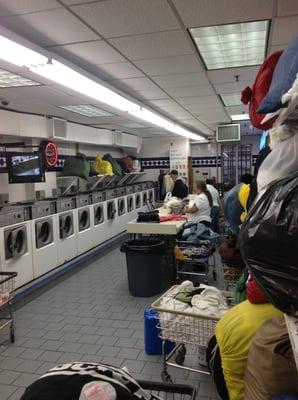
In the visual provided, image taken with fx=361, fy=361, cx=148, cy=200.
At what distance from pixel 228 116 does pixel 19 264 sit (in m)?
5.76

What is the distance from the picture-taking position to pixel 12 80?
4230 mm

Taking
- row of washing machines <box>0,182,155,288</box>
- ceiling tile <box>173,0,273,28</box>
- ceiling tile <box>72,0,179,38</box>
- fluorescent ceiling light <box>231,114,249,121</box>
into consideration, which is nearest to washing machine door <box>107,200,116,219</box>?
row of washing machines <box>0,182,155,288</box>

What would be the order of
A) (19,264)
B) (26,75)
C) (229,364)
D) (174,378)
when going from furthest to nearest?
1. (19,264)
2. (26,75)
3. (174,378)
4. (229,364)

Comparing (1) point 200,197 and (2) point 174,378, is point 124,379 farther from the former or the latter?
(1) point 200,197

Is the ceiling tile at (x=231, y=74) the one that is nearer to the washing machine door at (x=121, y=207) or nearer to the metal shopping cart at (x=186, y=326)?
the metal shopping cart at (x=186, y=326)

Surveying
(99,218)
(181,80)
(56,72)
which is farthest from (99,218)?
(56,72)

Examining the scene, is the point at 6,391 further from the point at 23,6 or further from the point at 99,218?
the point at 99,218

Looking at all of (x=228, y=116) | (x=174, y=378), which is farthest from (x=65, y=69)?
(x=228, y=116)

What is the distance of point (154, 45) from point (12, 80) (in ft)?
6.19

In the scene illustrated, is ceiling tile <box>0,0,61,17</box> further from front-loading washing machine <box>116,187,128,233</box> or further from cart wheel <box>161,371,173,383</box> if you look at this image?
front-loading washing machine <box>116,187,128,233</box>

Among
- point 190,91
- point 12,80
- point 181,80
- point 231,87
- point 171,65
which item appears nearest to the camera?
point 171,65

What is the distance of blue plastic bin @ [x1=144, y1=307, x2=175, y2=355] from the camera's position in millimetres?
3338

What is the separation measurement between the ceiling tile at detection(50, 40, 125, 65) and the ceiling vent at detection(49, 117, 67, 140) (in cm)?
323

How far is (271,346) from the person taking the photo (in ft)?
4.46
